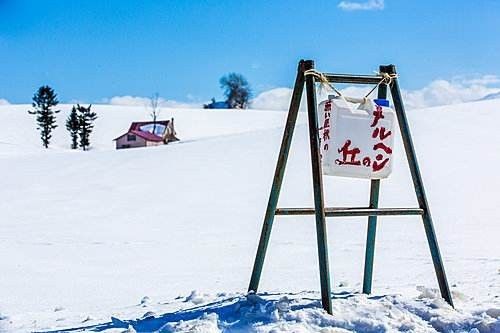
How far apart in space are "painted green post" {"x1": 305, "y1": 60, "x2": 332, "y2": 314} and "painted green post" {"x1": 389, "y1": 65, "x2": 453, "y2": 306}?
577 millimetres

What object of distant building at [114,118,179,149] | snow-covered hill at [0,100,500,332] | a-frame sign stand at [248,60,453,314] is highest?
distant building at [114,118,179,149]

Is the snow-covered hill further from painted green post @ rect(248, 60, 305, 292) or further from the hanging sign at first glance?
the hanging sign

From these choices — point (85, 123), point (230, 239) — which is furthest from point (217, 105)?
point (230, 239)

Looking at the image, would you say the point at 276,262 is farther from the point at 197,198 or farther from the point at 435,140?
the point at 435,140

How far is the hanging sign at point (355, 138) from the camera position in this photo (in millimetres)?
3613

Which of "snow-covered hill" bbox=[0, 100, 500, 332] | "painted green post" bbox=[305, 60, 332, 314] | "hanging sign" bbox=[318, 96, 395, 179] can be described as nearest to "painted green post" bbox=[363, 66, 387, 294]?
"snow-covered hill" bbox=[0, 100, 500, 332]

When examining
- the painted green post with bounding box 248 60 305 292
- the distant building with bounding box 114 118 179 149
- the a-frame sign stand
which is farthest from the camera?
the distant building with bounding box 114 118 179 149

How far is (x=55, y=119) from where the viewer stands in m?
66.0

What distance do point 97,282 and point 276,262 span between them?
5.56 ft

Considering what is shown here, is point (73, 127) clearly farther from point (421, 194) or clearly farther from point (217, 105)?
point (421, 194)

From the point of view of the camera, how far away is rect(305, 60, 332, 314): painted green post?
3.40 meters

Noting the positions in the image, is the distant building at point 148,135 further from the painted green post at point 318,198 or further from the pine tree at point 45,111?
the painted green post at point 318,198

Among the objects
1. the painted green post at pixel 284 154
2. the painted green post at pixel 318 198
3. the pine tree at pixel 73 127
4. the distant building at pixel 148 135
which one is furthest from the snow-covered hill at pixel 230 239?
the pine tree at pixel 73 127

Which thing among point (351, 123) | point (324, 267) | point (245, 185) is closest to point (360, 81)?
point (351, 123)
